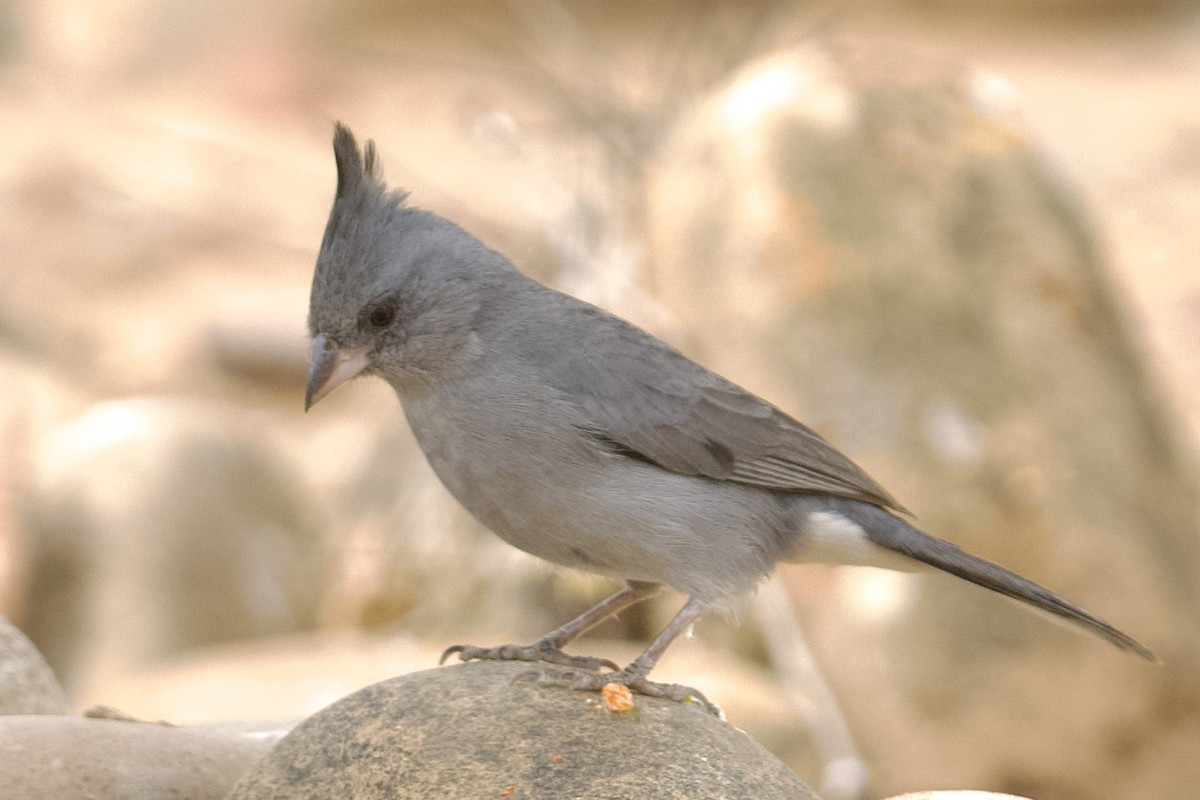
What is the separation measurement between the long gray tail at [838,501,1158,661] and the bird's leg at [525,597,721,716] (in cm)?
65

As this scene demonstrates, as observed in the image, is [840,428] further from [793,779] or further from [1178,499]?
[793,779]

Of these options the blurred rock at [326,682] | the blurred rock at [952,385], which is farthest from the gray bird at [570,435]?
the blurred rock at [952,385]

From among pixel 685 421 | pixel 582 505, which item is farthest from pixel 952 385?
pixel 582 505

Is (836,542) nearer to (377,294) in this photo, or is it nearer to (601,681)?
(601,681)

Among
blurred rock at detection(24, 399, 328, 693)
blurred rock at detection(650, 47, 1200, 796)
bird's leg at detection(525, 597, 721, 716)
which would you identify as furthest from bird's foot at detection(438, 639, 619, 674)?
blurred rock at detection(24, 399, 328, 693)

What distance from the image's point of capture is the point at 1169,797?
20.4ft

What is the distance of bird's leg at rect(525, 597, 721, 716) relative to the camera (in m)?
3.49

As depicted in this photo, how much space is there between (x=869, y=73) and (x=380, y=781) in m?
5.16

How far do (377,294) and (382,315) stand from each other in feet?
Answer: 0.19

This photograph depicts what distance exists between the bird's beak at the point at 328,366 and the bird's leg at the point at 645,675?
0.90 meters

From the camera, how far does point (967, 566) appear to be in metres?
3.94

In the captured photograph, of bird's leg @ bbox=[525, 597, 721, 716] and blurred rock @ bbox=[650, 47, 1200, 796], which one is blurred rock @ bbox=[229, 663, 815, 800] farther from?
blurred rock @ bbox=[650, 47, 1200, 796]

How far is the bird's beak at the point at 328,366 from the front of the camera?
3.60 metres

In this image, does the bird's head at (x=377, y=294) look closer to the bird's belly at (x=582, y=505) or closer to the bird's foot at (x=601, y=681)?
the bird's belly at (x=582, y=505)
